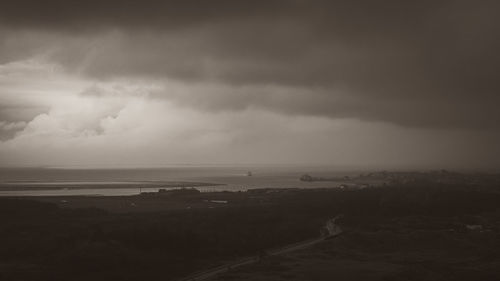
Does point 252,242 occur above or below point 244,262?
above

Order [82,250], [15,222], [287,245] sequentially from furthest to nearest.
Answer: [15,222], [287,245], [82,250]

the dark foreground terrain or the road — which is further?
the dark foreground terrain

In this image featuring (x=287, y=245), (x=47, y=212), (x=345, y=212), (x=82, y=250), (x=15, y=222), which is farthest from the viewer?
(x=345, y=212)

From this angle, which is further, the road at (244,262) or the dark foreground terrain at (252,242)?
the dark foreground terrain at (252,242)

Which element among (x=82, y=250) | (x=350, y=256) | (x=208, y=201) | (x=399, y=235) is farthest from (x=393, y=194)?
(x=82, y=250)

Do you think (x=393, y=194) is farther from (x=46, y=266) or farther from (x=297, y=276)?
(x=46, y=266)

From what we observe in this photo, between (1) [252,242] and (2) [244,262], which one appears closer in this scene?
(2) [244,262]

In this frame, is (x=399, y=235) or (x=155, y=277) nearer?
(x=155, y=277)
